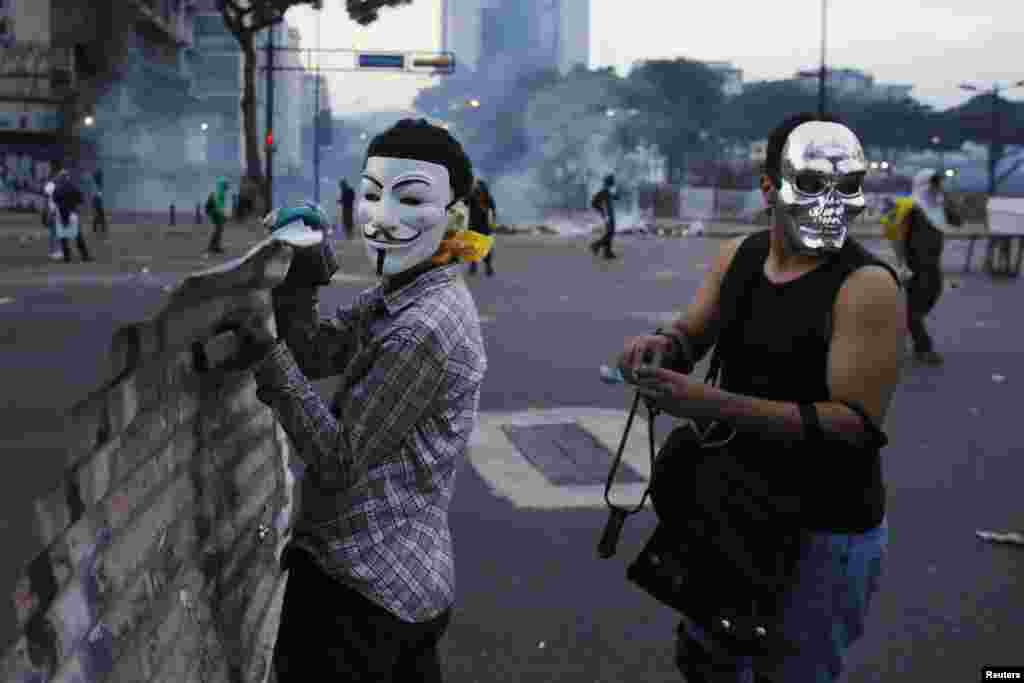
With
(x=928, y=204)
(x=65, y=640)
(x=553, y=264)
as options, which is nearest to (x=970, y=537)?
(x=65, y=640)

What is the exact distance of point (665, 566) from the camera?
9.55 feet

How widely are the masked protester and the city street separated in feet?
4.32

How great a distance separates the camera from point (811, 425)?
A: 2666 millimetres

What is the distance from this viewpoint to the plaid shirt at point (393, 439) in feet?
8.45

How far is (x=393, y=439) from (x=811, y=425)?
34.3 inches

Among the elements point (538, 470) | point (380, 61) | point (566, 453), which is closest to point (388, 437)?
point (538, 470)

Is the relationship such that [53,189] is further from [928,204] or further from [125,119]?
[125,119]

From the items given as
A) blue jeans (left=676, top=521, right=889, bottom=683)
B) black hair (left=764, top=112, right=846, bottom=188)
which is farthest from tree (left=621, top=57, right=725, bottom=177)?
blue jeans (left=676, top=521, right=889, bottom=683)

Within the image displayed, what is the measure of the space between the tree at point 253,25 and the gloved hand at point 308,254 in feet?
127

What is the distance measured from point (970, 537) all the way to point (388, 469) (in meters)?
4.38

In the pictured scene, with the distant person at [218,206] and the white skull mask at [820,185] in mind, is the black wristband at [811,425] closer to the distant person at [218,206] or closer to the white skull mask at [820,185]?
the white skull mask at [820,185]

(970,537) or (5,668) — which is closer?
(5,668)

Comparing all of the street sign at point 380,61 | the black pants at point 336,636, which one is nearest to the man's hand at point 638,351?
the black pants at point 336,636

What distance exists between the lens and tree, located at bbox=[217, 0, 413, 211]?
4041 centimetres
